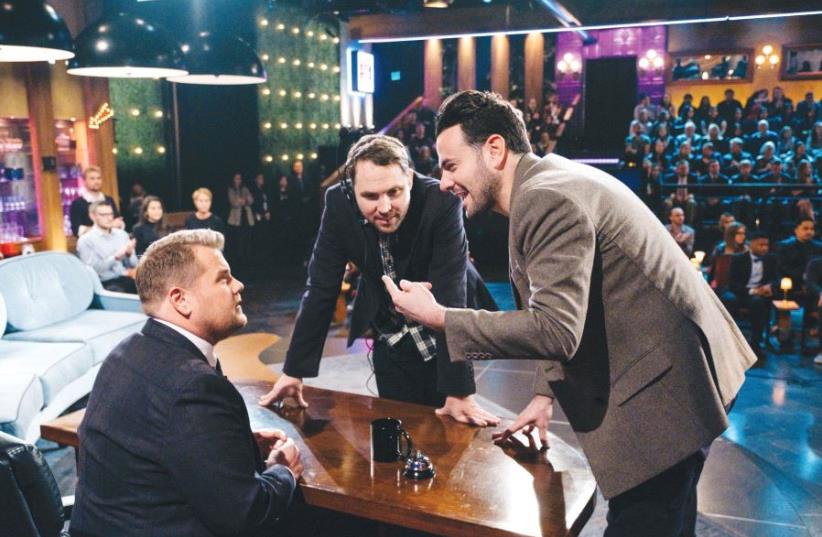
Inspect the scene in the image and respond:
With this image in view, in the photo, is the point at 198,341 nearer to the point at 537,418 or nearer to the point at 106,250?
the point at 537,418

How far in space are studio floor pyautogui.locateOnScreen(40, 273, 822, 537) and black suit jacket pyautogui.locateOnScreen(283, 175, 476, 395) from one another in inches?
54.2

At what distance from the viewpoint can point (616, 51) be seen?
1730cm

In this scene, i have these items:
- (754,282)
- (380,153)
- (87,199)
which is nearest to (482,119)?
(380,153)

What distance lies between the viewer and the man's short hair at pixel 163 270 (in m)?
1.67

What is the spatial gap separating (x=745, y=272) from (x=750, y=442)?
277 cm

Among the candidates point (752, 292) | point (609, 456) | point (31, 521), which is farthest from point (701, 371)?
point (752, 292)

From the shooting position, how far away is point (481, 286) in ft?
8.83

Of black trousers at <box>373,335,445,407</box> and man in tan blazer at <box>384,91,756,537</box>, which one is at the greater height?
man in tan blazer at <box>384,91,756,537</box>

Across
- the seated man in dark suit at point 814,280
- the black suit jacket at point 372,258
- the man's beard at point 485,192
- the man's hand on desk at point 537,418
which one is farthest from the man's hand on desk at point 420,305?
the seated man in dark suit at point 814,280

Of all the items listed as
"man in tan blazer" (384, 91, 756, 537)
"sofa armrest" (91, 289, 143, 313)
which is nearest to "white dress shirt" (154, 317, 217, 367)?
"man in tan blazer" (384, 91, 756, 537)

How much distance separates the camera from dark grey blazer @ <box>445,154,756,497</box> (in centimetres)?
142

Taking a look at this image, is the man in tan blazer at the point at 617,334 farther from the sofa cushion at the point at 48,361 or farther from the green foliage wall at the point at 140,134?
the green foliage wall at the point at 140,134

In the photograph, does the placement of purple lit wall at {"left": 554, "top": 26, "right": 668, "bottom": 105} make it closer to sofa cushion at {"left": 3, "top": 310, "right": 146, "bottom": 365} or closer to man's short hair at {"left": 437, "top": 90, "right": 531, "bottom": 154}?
sofa cushion at {"left": 3, "top": 310, "right": 146, "bottom": 365}

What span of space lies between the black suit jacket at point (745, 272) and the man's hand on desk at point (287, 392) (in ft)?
17.2
